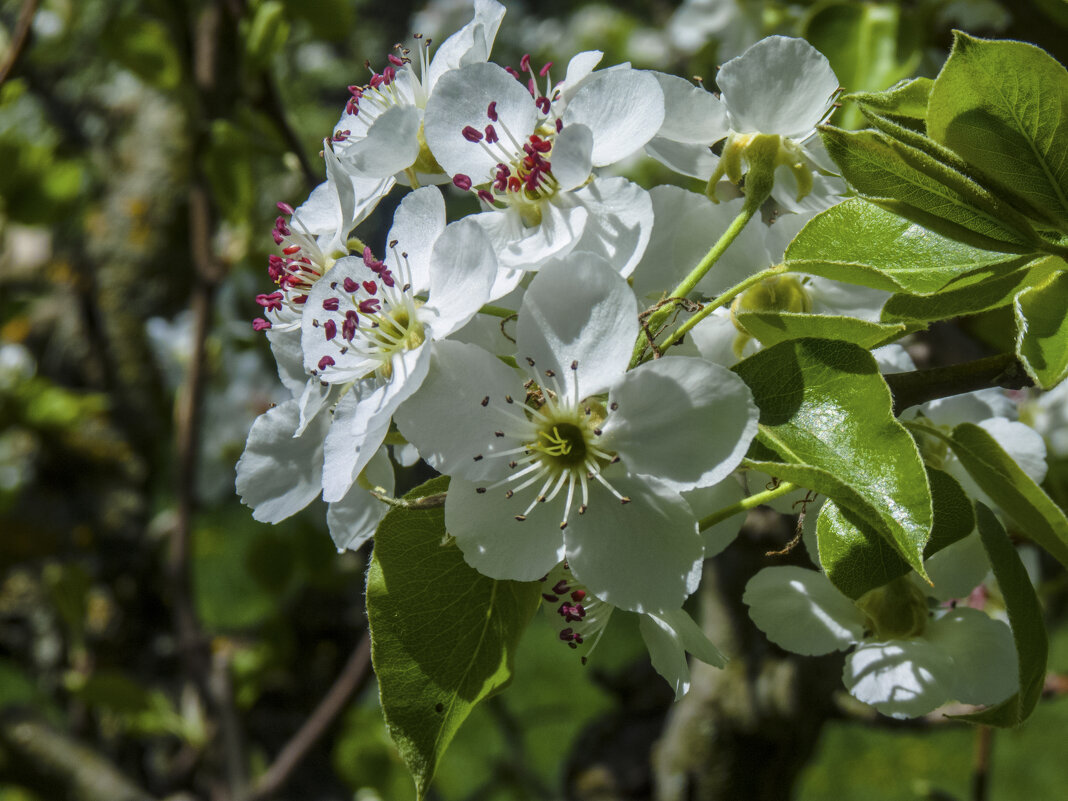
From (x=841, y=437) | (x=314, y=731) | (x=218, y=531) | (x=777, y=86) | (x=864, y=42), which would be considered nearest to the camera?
→ (x=841, y=437)

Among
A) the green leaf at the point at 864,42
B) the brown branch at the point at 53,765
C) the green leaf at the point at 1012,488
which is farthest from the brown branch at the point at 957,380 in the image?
the brown branch at the point at 53,765

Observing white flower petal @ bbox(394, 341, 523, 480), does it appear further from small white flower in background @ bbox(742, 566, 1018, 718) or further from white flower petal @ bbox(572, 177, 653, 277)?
small white flower in background @ bbox(742, 566, 1018, 718)

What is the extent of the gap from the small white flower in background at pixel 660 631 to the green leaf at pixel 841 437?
12 cm

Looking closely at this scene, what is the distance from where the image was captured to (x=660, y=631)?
50 centimetres

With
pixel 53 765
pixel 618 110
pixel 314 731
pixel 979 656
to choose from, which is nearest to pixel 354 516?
pixel 618 110

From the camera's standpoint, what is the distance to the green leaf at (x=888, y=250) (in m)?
0.44

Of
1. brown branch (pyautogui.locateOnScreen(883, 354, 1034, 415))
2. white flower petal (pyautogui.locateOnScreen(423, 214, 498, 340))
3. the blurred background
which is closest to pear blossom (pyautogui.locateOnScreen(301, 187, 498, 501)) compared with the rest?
white flower petal (pyautogui.locateOnScreen(423, 214, 498, 340))

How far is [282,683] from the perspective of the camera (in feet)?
6.14

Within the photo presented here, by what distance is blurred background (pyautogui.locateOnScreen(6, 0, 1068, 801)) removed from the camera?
113 cm

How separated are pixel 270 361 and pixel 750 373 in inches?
52.0

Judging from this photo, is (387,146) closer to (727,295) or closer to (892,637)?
(727,295)

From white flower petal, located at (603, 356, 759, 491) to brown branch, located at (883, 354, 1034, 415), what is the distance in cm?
9

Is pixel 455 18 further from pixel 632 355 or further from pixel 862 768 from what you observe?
pixel 632 355

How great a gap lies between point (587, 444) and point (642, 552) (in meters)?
0.06
